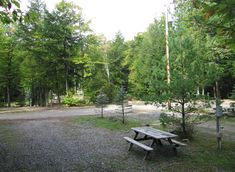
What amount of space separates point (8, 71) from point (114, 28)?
15.1 m

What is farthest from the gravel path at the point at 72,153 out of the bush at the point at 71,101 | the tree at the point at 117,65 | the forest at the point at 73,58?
the tree at the point at 117,65

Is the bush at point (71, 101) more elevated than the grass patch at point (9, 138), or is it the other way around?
the bush at point (71, 101)

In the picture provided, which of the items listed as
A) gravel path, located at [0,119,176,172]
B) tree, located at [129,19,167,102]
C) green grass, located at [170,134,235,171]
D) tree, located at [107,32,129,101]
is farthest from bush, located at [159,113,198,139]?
tree, located at [107,32,129,101]

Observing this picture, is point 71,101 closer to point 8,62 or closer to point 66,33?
point 66,33

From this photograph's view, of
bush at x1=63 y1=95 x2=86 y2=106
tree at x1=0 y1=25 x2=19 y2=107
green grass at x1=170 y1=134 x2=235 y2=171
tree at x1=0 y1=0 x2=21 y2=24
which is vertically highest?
tree at x1=0 y1=25 x2=19 y2=107

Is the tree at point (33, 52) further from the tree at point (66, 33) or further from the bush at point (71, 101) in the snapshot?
the bush at point (71, 101)

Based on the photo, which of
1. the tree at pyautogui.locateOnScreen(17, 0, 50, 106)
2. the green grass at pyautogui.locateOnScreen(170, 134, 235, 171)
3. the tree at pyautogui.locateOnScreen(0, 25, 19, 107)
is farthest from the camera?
the tree at pyautogui.locateOnScreen(0, 25, 19, 107)

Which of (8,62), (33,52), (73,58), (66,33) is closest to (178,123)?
(73,58)

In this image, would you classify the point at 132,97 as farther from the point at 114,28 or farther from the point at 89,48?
the point at 114,28

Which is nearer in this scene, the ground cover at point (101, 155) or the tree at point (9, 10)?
the tree at point (9, 10)

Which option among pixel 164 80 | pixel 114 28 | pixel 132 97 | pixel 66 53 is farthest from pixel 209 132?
pixel 114 28

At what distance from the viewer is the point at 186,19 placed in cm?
1382

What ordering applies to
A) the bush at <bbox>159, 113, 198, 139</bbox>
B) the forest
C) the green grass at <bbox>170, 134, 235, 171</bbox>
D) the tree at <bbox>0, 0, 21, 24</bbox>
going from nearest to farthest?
the tree at <bbox>0, 0, 21, 24</bbox>, the green grass at <bbox>170, 134, 235, 171</bbox>, the bush at <bbox>159, 113, 198, 139</bbox>, the forest

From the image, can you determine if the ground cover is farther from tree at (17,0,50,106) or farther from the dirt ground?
tree at (17,0,50,106)
